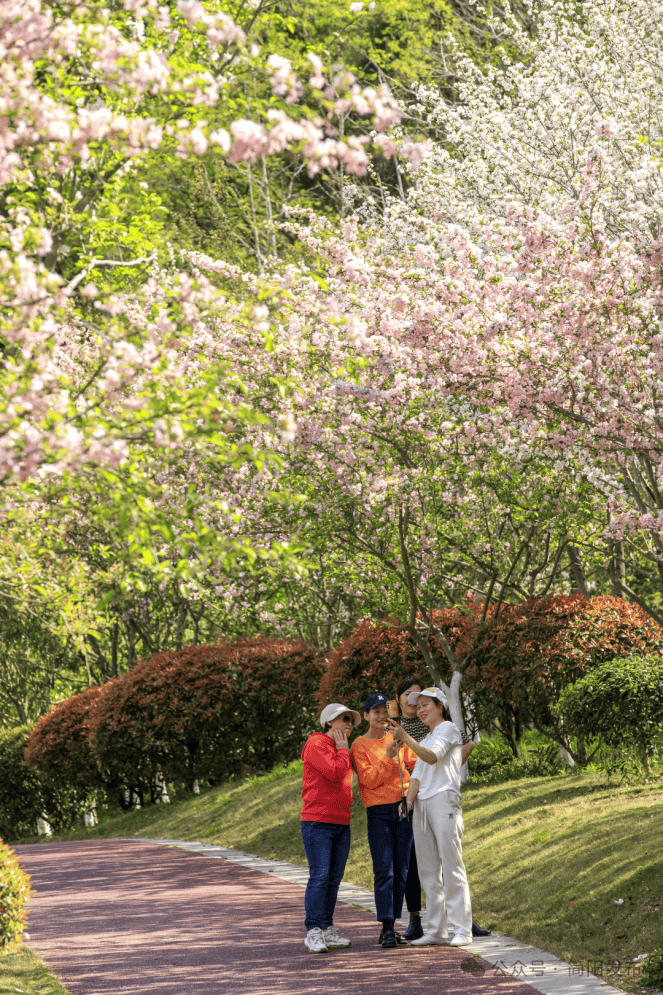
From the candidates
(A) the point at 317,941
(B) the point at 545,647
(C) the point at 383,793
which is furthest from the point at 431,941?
(B) the point at 545,647

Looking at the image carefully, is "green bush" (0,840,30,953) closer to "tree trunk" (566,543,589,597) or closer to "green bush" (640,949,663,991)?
"green bush" (640,949,663,991)

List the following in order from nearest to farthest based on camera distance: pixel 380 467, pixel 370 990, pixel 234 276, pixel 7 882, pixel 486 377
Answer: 1. pixel 370 990
2. pixel 7 882
3. pixel 486 377
4. pixel 380 467
5. pixel 234 276

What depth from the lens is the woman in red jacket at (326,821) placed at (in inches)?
283

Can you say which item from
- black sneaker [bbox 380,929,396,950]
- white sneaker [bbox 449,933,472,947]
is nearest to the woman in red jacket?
black sneaker [bbox 380,929,396,950]

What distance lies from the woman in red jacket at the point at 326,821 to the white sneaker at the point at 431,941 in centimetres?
49

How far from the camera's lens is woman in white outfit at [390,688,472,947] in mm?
7156

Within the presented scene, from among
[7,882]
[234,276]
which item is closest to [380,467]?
[234,276]

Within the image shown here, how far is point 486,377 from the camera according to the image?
880 centimetres

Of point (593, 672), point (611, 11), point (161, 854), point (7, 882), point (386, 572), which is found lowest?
point (161, 854)

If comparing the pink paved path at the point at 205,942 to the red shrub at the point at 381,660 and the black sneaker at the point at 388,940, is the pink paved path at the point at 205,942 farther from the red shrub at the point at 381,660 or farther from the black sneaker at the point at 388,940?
the red shrub at the point at 381,660

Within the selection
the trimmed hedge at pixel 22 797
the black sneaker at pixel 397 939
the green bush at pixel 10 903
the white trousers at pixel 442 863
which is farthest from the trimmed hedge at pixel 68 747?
the white trousers at pixel 442 863

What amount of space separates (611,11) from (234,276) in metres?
7.34

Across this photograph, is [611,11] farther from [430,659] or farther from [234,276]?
[430,659]

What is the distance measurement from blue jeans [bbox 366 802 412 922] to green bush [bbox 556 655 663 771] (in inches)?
106
